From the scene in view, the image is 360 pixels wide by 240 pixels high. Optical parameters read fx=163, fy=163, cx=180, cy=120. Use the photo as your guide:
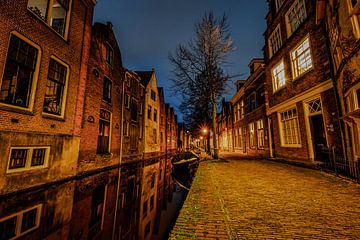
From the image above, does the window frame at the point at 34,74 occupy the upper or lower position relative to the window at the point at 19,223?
upper

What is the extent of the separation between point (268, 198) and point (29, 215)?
18.6 feet

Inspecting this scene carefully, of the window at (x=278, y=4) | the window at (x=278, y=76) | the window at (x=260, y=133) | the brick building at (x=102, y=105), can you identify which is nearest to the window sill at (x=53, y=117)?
the brick building at (x=102, y=105)

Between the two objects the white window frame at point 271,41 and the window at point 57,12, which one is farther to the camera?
the white window frame at point 271,41

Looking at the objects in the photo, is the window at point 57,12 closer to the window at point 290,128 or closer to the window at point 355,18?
the window at point 355,18

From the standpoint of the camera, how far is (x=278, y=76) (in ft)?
40.5

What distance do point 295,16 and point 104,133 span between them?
590 inches

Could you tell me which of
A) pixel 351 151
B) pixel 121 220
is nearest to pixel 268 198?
pixel 121 220

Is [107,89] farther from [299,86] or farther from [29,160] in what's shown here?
[299,86]

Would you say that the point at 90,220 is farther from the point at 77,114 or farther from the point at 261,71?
the point at 261,71

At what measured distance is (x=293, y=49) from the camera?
10344 mm

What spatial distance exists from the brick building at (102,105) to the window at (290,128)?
41.0 ft

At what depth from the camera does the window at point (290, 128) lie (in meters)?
10.3

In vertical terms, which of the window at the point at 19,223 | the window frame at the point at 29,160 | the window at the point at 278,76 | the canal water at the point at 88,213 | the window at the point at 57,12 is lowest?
the canal water at the point at 88,213

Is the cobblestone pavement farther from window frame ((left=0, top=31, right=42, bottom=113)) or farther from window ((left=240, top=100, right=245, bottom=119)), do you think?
window ((left=240, top=100, right=245, bottom=119))
